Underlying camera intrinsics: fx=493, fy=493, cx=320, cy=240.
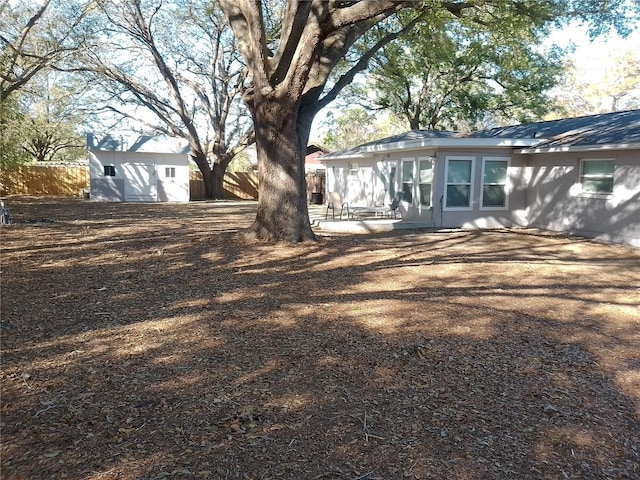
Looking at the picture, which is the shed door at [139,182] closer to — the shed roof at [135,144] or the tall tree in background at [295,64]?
the shed roof at [135,144]

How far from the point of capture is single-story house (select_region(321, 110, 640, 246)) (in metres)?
11.4

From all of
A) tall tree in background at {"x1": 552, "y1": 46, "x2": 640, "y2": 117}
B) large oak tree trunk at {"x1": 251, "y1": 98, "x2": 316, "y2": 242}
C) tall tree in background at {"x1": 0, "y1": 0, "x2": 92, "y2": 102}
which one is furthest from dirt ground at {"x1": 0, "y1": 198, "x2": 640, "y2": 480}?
tall tree in background at {"x1": 552, "y1": 46, "x2": 640, "y2": 117}

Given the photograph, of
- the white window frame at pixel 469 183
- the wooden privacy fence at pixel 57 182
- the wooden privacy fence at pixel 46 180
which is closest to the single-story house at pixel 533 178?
the white window frame at pixel 469 183

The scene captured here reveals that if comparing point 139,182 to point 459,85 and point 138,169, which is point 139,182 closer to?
point 138,169

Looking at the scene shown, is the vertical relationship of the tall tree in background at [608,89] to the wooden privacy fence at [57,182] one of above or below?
above

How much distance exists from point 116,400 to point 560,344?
3714 mm

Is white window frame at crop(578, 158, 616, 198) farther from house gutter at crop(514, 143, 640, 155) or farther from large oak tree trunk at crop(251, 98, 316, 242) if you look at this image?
large oak tree trunk at crop(251, 98, 316, 242)

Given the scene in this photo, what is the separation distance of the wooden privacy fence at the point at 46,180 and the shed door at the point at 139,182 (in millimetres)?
5423

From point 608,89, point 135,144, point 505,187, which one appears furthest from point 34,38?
point 608,89

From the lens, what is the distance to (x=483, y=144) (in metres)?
13.3

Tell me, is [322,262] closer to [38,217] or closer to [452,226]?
[452,226]

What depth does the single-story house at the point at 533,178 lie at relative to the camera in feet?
37.3

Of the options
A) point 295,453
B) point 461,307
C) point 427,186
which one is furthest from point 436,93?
point 295,453

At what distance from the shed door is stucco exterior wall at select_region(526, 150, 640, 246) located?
58.9 feet
